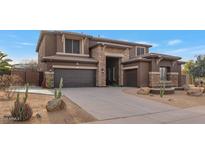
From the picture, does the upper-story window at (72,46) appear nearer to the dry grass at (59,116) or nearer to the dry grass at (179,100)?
the dry grass at (179,100)

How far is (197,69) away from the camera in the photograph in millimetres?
28062

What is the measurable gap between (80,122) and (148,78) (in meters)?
15.7

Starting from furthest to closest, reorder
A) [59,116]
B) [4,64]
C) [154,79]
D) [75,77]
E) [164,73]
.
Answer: [164,73]
[4,64]
[154,79]
[75,77]
[59,116]

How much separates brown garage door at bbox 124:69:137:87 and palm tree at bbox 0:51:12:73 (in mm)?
15034

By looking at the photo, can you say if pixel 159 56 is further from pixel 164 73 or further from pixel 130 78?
pixel 130 78

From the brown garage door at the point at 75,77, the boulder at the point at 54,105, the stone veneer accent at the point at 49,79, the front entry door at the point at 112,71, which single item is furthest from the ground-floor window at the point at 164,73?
the boulder at the point at 54,105

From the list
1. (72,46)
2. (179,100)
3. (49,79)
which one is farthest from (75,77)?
(179,100)

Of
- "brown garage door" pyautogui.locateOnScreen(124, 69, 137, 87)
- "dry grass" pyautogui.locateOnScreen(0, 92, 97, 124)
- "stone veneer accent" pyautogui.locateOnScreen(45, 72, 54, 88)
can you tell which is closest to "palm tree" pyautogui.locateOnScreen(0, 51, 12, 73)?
"stone veneer accent" pyautogui.locateOnScreen(45, 72, 54, 88)

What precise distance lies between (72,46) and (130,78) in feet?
28.0

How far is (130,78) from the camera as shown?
22922mm

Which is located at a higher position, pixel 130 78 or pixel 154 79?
pixel 130 78

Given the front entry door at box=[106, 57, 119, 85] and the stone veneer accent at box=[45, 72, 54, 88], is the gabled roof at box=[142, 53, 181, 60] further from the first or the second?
the stone veneer accent at box=[45, 72, 54, 88]
